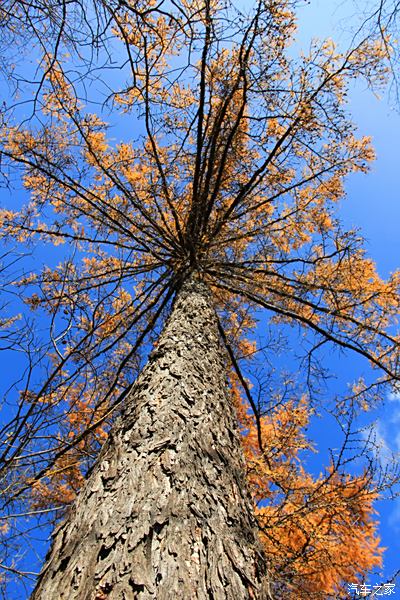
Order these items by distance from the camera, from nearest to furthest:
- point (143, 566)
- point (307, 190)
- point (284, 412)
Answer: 1. point (143, 566)
2. point (284, 412)
3. point (307, 190)

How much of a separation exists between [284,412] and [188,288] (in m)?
2.82

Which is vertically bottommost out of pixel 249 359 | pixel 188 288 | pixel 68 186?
pixel 188 288

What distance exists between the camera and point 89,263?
7070 millimetres

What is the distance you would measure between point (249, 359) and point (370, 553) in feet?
10.7

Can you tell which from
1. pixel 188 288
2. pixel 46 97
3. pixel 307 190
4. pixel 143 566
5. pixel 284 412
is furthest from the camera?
pixel 307 190

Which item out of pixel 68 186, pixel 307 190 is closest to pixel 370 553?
pixel 307 190

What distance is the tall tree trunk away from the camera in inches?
44.8

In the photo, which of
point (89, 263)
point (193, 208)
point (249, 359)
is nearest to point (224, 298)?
point (249, 359)

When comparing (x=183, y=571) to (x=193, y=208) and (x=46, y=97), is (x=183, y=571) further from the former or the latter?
(x=46, y=97)

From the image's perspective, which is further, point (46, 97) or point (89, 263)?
point (89, 263)

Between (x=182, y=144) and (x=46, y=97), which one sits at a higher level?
(x=46, y=97)

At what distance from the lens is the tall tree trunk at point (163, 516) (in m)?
1.14

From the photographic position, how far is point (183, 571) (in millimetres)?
→ 1152

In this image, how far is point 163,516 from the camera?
134 centimetres
